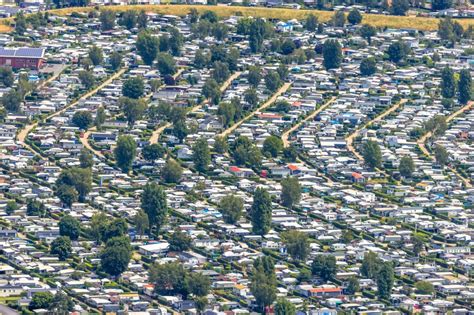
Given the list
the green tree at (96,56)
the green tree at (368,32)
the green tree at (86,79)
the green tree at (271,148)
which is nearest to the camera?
the green tree at (271,148)

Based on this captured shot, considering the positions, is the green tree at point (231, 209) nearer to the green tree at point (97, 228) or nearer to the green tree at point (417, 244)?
the green tree at point (97, 228)

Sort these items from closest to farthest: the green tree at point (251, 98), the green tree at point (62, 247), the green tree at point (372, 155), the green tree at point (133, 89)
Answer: the green tree at point (62, 247)
the green tree at point (372, 155)
the green tree at point (251, 98)
the green tree at point (133, 89)

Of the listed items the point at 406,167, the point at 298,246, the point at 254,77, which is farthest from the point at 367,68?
the point at 298,246

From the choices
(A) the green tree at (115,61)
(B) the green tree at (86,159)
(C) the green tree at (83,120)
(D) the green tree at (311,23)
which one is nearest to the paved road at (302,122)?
(C) the green tree at (83,120)

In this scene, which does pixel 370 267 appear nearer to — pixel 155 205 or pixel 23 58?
pixel 155 205

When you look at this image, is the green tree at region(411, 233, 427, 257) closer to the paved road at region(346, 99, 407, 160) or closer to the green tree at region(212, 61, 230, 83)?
the paved road at region(346, 99, 407, 160)

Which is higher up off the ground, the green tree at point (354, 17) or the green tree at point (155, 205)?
the green tree at point (354, 17)
